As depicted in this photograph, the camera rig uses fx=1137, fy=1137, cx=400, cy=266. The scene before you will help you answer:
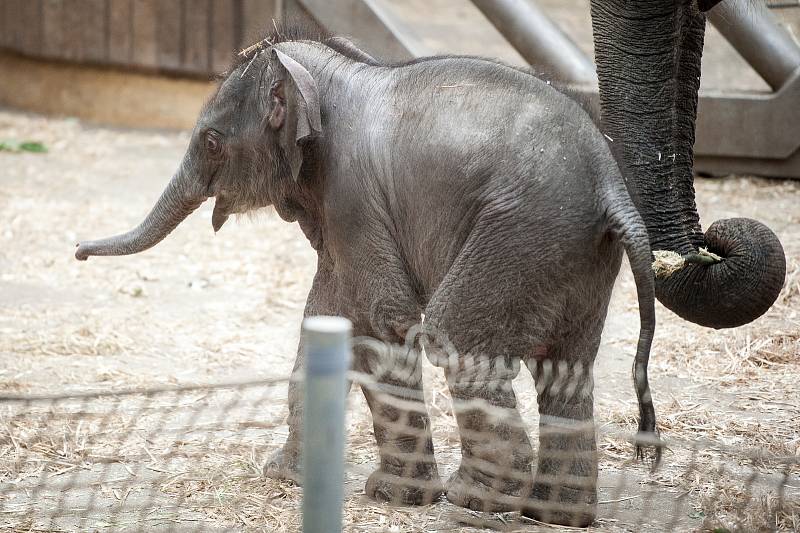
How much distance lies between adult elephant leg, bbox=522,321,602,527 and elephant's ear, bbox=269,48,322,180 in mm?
1050

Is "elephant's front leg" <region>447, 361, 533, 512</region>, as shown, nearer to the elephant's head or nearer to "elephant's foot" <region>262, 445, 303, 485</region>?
"elephant's foot" <region>262, 445, 303, 485</region>

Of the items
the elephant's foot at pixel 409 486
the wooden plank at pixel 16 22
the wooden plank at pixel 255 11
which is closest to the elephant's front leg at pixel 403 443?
the elephant's foot at pixel 409 486

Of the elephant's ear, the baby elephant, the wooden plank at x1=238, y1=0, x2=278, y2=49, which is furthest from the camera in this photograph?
the wooden plank at x1=238, y1=0, x2=278, y2=49

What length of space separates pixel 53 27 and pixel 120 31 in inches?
29.9

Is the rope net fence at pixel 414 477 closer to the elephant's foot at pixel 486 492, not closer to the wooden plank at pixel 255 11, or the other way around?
the elephant's foot at pixel 486 492

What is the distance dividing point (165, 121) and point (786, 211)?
635 centimetres

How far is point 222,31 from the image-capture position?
10.9 metres

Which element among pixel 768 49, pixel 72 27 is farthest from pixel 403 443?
pixel 72 27

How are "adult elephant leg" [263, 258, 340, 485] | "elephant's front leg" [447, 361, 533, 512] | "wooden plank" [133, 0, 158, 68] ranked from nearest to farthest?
"elephant's front leg" [447, 361, 533, 512]
"adult elephant leg" [263, 258, 340, 485]
"wooden plank" [133, 0, 158, 68]

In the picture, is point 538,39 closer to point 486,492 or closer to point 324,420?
point 486,492

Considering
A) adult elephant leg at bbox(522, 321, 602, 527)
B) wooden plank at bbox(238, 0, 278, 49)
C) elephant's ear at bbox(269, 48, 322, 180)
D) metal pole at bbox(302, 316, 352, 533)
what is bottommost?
adult elephant leg at bbox(522, 321, 602, 527)

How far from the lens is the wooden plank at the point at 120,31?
36.8 ft

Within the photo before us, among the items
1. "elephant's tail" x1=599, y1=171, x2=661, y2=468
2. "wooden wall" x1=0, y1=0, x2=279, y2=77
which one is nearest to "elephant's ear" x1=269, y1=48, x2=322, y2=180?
"elephant's tail" x1=599, y1=171, x2=661, y2=468

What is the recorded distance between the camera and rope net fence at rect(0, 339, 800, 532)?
3.59 metres
